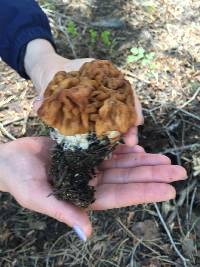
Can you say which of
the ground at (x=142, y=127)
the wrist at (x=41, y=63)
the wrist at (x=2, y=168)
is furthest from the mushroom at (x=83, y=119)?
the ground at (x=142, y=127)

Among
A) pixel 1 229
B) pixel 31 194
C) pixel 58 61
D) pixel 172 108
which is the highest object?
pixel 58 61

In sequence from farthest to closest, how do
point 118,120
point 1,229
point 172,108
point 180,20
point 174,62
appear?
point 180,20 < point 174,62 < point 172,108 < point 1,229 < point 118,120

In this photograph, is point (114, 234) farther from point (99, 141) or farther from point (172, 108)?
point (172, 108)

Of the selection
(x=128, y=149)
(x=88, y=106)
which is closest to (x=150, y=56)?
(x=128, y=149)

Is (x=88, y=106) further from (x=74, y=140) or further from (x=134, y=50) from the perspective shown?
(x=134, y=50)

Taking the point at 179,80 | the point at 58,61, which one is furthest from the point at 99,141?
the point at 179,80

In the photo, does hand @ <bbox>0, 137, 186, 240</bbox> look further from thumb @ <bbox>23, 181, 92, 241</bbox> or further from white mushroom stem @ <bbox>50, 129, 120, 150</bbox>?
white mushroom stem @ <bbox>50, 129, 120, 150</bbox>

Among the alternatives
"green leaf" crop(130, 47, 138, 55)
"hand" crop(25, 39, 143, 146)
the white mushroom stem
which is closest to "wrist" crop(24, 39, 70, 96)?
"hand" crop(25, 39, 143, 146)

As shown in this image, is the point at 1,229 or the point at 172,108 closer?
the point at 1,229
